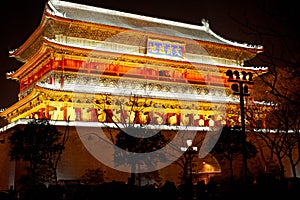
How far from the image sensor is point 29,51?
34.4 metres

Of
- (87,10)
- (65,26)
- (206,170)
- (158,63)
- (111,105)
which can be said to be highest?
(87,10)

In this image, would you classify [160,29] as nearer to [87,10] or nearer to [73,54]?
[87,10]

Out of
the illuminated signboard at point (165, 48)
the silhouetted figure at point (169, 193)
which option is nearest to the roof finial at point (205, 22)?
the illuminated signboard at point (165, 48)

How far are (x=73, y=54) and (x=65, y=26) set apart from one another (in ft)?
7.57

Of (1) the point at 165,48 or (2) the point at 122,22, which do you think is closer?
(1) the point at 165,48

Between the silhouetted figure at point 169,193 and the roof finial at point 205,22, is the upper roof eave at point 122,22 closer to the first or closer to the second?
the roof finial at point 205,22

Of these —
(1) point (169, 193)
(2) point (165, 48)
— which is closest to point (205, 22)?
(2) point (165, 48)

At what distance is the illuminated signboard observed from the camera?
106 feet

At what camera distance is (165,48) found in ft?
108

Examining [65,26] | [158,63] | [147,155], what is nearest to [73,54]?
[65,26]

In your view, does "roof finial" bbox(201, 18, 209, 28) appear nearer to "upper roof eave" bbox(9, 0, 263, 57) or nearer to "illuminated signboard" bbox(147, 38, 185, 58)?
"upper roof eave" bbox(9, 0, 263, 57)

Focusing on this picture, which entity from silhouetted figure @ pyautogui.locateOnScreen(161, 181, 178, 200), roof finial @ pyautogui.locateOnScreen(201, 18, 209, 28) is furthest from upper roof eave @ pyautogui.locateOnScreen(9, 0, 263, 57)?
silhouetted figure @ pyautogui.locateOnScreen(161, 181, 178, 200)

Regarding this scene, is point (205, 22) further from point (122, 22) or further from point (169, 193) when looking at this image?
point (169, 193)

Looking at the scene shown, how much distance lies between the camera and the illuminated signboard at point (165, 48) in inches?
1271
